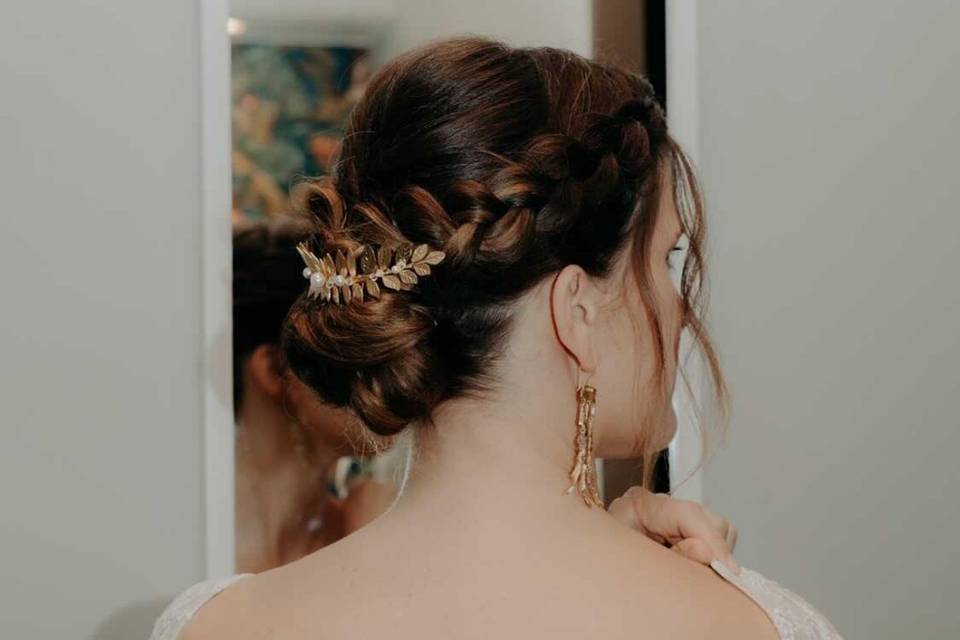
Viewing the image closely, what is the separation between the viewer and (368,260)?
0.95m

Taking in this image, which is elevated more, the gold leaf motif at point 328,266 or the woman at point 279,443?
the gold leaf motif at point 328,266

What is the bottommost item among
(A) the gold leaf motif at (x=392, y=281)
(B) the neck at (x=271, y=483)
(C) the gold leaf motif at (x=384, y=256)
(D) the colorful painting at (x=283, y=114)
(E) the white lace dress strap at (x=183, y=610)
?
(B) the neck at (x=271, y=483)

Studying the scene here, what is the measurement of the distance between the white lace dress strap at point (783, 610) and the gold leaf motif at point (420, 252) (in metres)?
0.33

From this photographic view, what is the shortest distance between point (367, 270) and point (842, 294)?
0.99 meters

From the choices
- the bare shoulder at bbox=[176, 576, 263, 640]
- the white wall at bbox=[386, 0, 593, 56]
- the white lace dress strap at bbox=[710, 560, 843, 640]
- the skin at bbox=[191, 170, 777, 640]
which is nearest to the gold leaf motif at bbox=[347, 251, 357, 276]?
the skin at bbox=[191, 170, 777, 640]

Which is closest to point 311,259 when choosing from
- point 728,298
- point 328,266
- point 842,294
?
point 328,266

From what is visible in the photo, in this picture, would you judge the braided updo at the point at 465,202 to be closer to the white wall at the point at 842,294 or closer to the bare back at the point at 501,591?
the bare back at the point at 501,591

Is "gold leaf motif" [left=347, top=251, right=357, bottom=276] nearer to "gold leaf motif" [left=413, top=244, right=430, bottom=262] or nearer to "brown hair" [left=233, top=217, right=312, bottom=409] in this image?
"gold leaf motif" [left=413, top=244, right=430, bottom=262]

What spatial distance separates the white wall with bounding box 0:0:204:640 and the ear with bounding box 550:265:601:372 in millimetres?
692

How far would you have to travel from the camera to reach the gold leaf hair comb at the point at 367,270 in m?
0.92

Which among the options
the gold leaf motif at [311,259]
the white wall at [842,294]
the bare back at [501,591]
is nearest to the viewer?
the bare back at [501,591]

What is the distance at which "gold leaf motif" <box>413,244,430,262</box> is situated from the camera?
3.01 feet

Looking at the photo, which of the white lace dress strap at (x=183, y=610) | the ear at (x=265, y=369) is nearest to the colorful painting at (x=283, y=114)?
the ear at (x=265, y=369)

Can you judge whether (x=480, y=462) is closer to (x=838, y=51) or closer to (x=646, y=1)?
(x=646, y=1)
